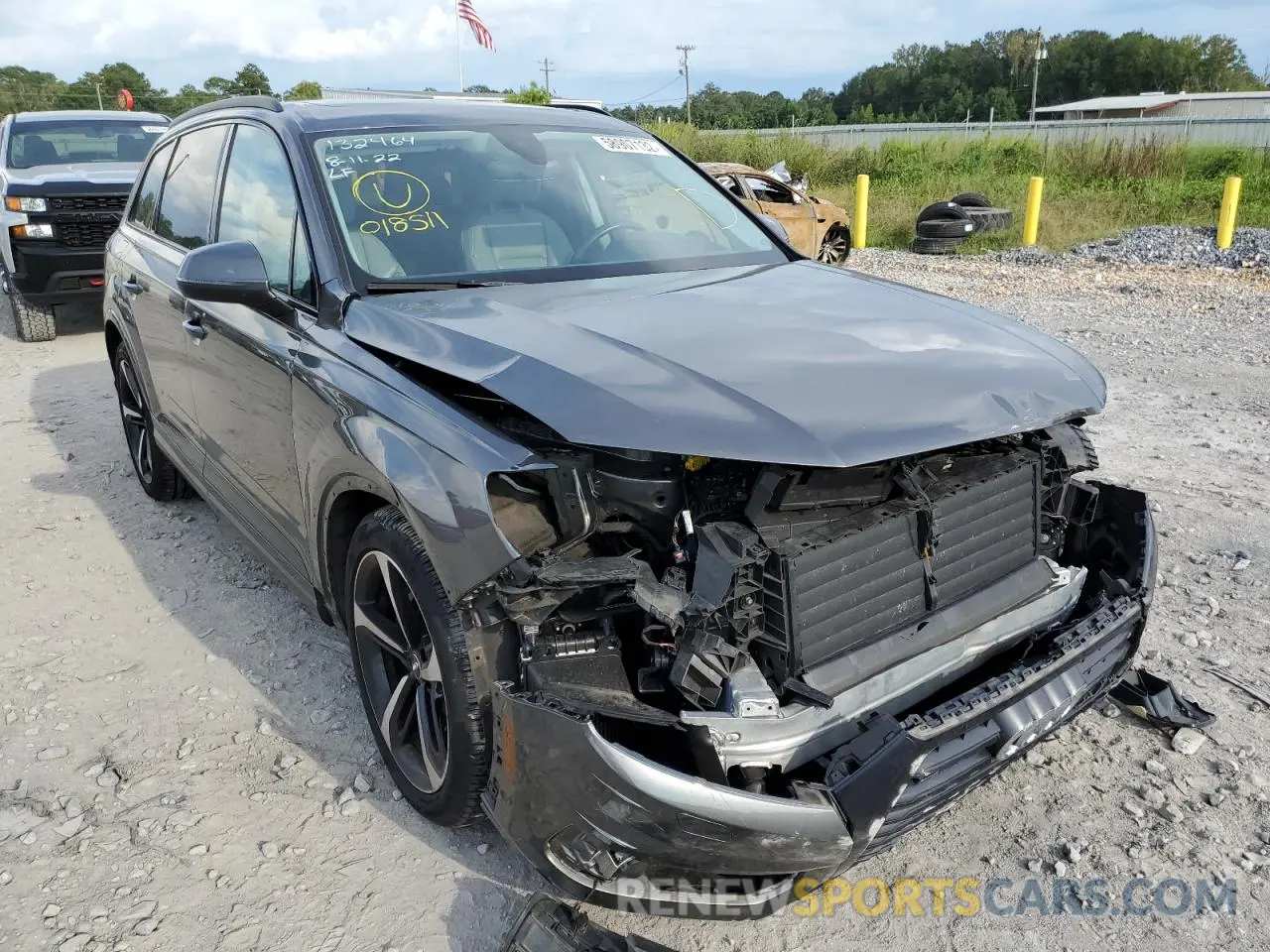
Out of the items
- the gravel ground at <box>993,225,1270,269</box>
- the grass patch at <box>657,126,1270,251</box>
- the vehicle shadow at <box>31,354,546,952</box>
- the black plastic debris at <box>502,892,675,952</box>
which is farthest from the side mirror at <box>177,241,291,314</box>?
the grass patch at <box>657,126,1270,251</box>

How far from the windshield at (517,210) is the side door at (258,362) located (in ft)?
0.77

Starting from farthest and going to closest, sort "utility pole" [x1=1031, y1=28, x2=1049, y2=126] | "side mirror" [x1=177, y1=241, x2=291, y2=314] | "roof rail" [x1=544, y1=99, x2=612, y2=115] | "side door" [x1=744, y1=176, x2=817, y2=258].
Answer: "utility pole" [x1=1031, y1=28, x2=1049, y2=126] → "side door" [x1=744, y1=176, x2=817, y2=258] → "roof rail" [x1=544, y1=99, x2=612, y2=115] → "side mirror" [x1=177, y1=241, x2=291, y2=314]

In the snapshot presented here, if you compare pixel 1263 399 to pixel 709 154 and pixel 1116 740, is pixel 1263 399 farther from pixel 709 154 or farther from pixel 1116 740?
pixel 709 154

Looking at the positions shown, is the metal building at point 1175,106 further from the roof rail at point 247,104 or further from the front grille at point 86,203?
the roof rail at point 247,104

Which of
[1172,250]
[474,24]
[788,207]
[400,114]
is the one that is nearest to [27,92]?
[474,24]

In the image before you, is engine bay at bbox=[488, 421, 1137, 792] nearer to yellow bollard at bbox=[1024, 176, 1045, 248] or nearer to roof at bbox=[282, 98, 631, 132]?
roof at bbox=[282, 98, 631, 132]

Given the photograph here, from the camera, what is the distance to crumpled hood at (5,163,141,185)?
29.0ft

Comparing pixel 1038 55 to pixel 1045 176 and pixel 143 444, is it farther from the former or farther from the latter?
pixel 143 444

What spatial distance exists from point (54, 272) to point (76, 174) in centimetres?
106

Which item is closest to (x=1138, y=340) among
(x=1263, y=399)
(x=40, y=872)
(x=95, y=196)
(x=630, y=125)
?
(x=1263, y=399)

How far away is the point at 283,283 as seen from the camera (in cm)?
300

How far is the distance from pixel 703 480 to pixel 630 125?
2461 millimetres

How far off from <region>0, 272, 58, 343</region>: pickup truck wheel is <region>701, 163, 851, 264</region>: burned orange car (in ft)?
24.0

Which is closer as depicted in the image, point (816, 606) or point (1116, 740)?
→ point (816, 606)
